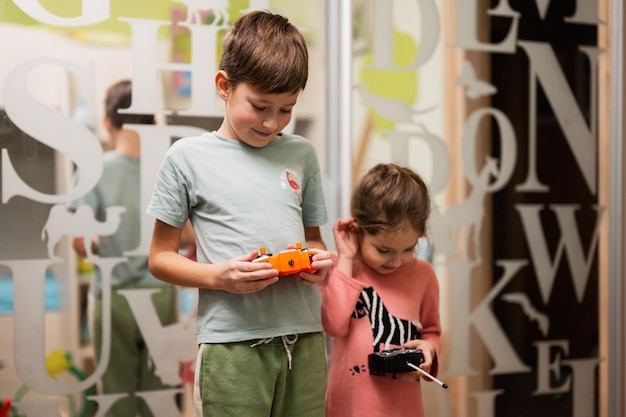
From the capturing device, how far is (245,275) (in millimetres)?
1112

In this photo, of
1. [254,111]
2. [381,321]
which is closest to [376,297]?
[381,321]

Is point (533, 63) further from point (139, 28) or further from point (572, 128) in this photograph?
point (139, 28)

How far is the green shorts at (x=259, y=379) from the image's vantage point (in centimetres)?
118

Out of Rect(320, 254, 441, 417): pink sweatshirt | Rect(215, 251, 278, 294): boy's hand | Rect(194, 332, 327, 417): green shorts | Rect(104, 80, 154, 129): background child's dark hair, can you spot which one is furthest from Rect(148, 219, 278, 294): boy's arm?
Rect(104, 80, 154, 129): background child's dark hair

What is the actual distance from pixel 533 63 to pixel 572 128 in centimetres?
22

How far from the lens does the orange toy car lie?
1.13m

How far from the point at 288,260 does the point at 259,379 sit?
8.7 inches

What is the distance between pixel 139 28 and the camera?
164 cm

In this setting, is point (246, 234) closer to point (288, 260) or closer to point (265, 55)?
point (288, 260)

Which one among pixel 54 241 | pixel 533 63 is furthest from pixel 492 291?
pixel 54 241

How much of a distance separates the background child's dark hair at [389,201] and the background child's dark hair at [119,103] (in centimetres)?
60

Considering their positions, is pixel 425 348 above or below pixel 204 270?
below

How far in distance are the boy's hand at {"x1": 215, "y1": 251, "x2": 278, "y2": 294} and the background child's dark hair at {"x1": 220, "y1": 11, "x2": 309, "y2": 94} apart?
0.29 metres

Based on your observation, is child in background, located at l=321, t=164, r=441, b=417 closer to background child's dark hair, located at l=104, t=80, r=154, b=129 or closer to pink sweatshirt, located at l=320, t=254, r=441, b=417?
pink sweatshirt, located at l=320, t=254, r=441, b=417
